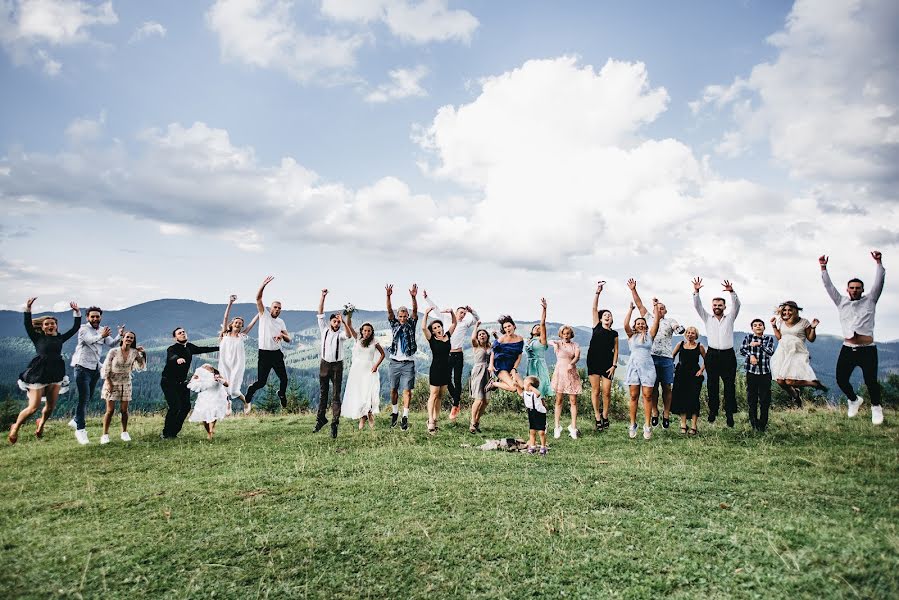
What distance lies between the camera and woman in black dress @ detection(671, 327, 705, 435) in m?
12.5

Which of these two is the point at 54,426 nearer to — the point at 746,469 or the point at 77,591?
the point at 77,591

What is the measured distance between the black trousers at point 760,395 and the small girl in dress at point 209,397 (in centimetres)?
1319

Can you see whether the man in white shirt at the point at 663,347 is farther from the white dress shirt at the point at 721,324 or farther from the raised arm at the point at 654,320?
the white dress shirt at the point at 721,324

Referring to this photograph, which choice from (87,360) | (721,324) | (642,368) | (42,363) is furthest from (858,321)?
(42,363)

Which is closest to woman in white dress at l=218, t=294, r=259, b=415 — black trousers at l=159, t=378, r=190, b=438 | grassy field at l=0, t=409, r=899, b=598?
black trousers at l=159, t=378, r=190, b=438

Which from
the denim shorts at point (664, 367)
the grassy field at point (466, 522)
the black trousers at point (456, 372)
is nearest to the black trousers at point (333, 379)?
the grassy field at point (466, 522)

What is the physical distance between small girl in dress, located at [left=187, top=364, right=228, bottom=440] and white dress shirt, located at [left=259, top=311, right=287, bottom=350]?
1.45 meters

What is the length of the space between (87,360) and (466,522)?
1131cm

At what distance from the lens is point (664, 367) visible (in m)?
12.7

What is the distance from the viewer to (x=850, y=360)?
34.9 feet

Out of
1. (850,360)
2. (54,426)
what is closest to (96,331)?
(54,426)

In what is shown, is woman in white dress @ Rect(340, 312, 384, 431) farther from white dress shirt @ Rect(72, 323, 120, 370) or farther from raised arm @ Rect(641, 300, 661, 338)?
raised arm @ Rect(641, 300, 661, 338)

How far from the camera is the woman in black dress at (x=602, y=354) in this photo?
42.3ft

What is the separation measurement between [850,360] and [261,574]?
11.6m
